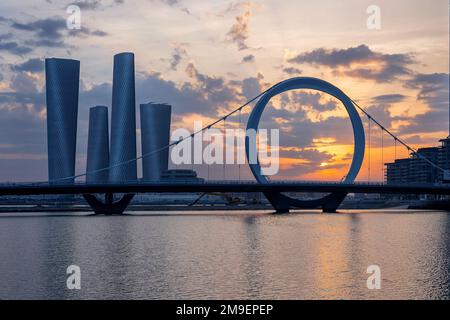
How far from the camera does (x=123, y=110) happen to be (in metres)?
149

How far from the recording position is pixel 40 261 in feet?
113

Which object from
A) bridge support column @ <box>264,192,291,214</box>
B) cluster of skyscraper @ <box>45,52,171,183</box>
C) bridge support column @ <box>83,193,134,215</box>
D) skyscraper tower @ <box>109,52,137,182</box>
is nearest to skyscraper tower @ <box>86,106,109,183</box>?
cluster of skyscraper @ <box>45,52,171,183</box>

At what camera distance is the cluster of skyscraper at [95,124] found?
149 meters

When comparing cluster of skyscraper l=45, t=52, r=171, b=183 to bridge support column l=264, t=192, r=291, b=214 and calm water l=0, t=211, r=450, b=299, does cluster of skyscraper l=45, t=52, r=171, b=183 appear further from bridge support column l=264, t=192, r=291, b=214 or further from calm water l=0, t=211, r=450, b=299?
calm water l=0, t=211, r=450, b=299

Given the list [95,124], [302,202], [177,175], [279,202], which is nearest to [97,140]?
[95,124]

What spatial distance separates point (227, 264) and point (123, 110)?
119 meters

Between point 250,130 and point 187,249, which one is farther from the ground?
point 250,130

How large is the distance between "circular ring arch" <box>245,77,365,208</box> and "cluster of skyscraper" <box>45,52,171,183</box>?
56887 millimetres

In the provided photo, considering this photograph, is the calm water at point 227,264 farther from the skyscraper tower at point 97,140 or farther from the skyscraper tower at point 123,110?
the skyscraper tower at point 97,140

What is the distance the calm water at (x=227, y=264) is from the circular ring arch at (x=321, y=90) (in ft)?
109
